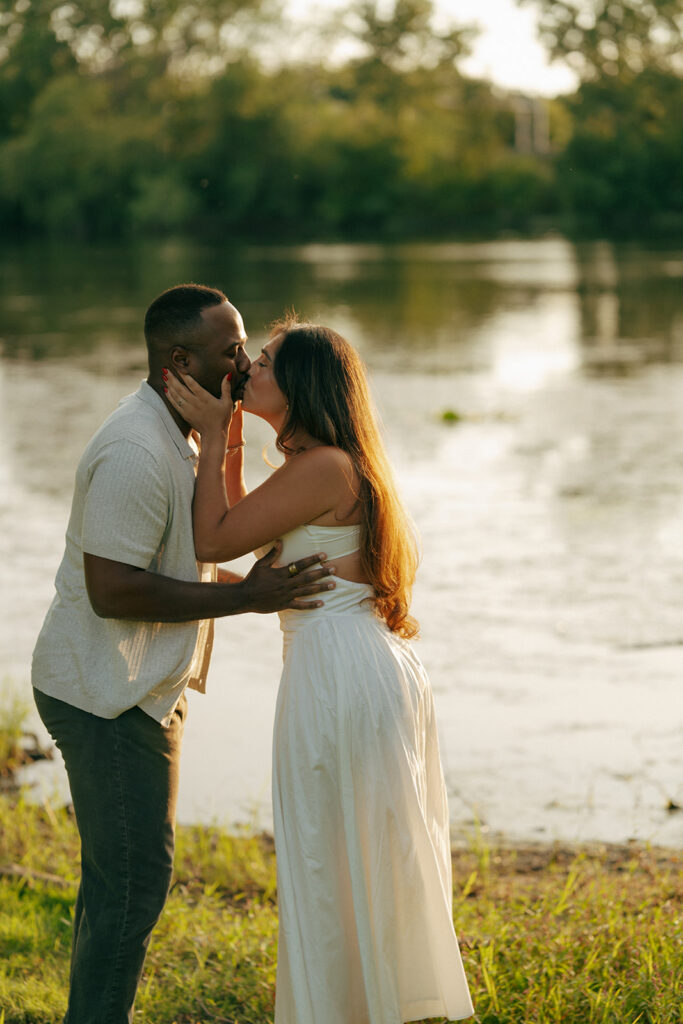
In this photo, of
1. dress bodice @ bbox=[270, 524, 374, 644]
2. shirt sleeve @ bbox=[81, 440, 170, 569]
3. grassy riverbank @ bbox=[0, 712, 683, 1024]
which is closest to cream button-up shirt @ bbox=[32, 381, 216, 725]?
shirt sleeve @ bbox=[81, 440, 170, 569]

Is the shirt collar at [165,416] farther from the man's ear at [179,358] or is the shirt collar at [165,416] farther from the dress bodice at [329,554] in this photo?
the dress bodice at [329,554]

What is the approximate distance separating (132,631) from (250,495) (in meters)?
0.41

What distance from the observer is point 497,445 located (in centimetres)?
1462

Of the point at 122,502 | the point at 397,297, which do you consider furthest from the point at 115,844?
the point at 397,297

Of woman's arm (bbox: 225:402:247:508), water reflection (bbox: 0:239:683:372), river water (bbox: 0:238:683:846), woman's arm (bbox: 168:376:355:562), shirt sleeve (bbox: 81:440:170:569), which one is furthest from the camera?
water reflection (bbox: 0:239:683:372)

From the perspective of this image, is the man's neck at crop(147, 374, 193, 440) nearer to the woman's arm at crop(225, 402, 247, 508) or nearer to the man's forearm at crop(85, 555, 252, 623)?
the woman's arm at crop(225, 402, 247, 508)

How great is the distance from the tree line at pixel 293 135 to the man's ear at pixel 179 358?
205ft

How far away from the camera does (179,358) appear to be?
3027 mm

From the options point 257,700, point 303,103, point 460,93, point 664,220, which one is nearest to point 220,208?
point 303,103

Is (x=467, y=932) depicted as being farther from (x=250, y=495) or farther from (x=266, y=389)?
(x=266, y=389)

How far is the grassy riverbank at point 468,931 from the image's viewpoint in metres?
3.37

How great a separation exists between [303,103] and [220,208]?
12750 millimetres

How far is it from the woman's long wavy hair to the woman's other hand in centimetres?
14

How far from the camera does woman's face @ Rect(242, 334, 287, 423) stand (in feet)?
9.99
